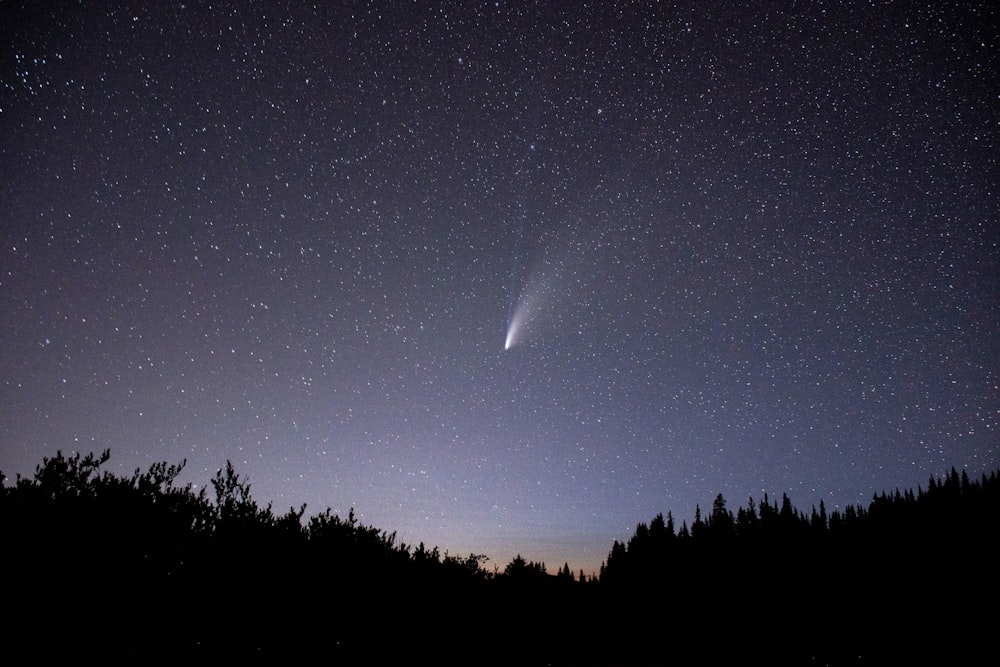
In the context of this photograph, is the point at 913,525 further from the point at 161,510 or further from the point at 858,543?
the point at 161,510

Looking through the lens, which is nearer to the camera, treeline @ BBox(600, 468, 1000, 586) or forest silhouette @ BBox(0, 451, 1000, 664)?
forest silhouette @ BBox(0, 451, 1000, 664)

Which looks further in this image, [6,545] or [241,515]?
[241,515]

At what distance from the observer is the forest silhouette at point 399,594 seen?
31.3 ft

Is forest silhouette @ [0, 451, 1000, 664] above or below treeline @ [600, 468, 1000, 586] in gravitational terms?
below

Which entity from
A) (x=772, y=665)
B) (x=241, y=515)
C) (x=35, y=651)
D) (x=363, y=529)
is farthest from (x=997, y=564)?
(x=35, y=651)

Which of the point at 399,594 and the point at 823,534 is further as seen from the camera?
the point at 823,534

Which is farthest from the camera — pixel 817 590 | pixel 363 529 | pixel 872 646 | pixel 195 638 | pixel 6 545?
pixel 817 590

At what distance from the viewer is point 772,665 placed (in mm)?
35656

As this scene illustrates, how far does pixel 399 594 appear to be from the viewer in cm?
1711

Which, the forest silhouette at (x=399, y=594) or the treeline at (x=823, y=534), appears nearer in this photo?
the forest silhouette at (x=399, y=594)

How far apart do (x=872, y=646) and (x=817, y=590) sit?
12.4 metres

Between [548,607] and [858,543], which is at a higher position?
[858,543]

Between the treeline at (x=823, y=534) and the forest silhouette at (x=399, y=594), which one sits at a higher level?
the treeline at (x=823, y=534)

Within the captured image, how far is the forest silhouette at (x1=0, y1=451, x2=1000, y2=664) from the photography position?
9.53 metres
